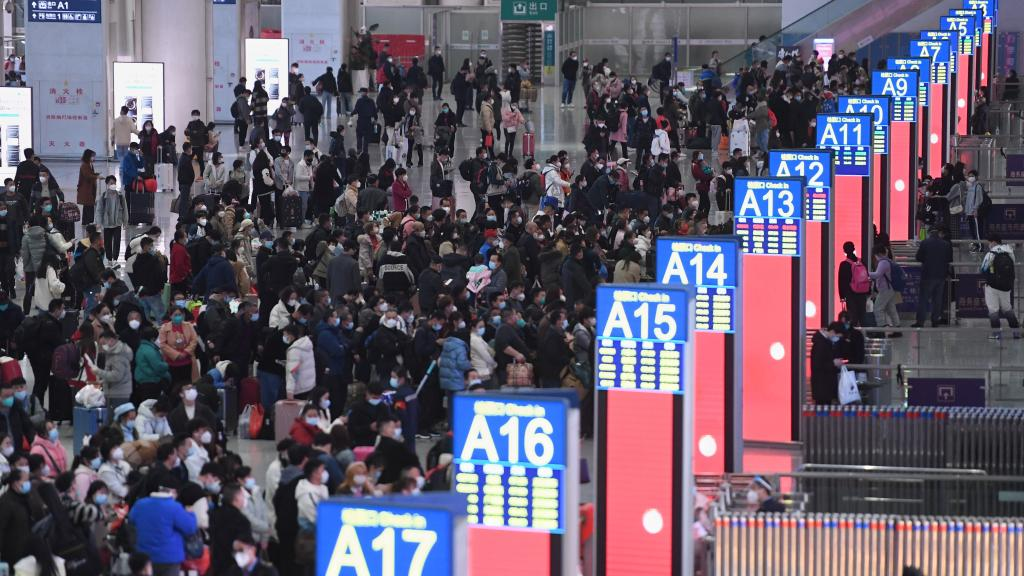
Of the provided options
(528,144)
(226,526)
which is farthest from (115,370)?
(528,144)

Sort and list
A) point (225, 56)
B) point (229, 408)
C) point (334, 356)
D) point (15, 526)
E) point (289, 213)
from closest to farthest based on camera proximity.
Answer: point (15, 526)
point (334, 356)
point (229, 408)
point (289, 213)
point (225, 56)

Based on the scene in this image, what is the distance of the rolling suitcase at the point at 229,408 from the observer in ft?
58.4

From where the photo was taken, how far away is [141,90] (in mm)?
34594

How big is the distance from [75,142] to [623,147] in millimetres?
10448

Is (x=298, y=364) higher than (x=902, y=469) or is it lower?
higher

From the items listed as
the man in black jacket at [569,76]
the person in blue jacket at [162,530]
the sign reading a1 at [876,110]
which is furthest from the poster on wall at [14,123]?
the person in blue jacket at [162,530]

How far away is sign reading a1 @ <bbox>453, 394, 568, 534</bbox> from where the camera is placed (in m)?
10.3

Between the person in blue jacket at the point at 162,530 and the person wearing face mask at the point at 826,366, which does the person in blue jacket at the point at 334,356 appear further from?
the person in blue jacket at the point at 162,530

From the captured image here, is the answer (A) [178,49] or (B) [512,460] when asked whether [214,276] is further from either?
(A) [178,49]

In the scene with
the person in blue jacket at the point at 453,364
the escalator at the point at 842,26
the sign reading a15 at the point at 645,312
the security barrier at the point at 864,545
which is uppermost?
the escalator at the point at 842,26

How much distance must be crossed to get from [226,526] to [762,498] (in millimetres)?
3974

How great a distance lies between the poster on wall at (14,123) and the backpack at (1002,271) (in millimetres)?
16015

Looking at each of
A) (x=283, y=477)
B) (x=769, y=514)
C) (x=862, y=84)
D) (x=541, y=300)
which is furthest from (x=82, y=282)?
(x=862, y=84)

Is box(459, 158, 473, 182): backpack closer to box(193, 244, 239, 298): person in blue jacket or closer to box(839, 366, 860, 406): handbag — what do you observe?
box(193, 244, 239, 298): person in blue jacket
